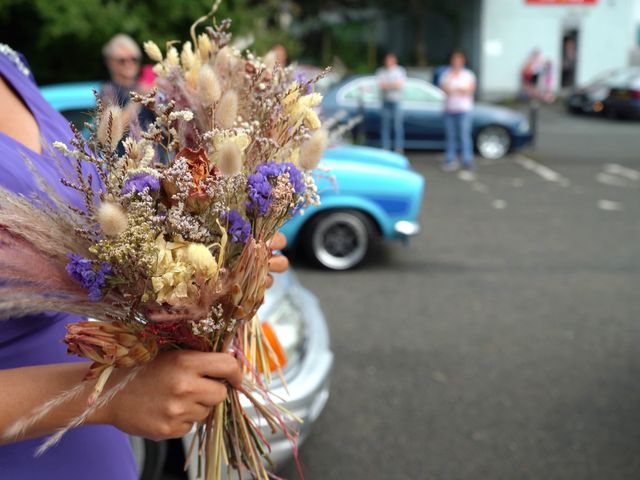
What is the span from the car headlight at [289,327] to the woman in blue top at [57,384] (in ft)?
5.25

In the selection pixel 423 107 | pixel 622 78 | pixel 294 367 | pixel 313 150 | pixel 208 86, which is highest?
pixel 208 86

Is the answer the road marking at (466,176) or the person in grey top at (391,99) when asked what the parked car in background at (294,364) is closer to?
the road marking at (466,176)

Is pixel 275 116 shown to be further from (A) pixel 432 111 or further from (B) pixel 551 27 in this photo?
(B) pixel 551 27

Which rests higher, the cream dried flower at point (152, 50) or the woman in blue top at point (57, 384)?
the cream dried flower at point (152, 50)

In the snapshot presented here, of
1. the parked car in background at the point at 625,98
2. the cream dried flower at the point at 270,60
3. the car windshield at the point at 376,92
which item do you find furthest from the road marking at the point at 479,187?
the parked car in background at the point at 625,98

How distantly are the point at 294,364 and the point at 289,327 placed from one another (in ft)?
0.63

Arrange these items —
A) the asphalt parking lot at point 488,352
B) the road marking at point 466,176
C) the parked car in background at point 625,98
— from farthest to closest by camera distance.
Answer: the parked car in background at point 625,98 < the road marking at point 466,176 < the asphalt parking lot at point 488,352

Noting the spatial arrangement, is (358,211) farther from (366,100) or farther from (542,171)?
(366,100)

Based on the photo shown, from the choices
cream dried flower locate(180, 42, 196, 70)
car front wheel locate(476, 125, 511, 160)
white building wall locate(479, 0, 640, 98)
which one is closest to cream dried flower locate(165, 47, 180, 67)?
cream dried flower locate(180, 42, 196, 70)

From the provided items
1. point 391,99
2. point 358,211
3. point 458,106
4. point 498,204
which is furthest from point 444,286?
point 391,99

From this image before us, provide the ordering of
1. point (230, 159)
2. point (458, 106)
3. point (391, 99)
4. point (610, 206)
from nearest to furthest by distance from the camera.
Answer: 1. point (230, 159)
2. point (610, 206)
3. point (458, 106)
4. point (391, 99)

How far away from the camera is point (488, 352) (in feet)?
15.4

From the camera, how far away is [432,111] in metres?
13.5

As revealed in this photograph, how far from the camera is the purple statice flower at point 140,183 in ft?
4.17
